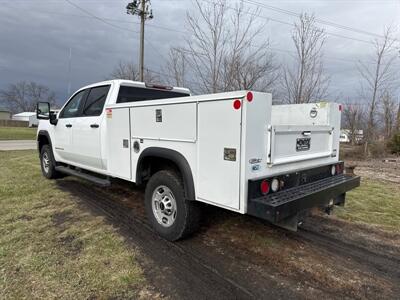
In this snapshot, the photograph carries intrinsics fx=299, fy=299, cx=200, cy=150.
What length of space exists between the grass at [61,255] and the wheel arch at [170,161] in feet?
3.01

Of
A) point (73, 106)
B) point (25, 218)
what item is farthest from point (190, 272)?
point (73, 106)

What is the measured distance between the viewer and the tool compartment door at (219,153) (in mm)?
2783

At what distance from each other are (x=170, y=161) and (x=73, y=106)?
10.7 ft

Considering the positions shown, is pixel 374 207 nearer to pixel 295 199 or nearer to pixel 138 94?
pixel 295 199

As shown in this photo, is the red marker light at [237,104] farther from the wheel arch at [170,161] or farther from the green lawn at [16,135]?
the green lawn at [16,135]

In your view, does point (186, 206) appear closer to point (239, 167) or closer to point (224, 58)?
point (239, 167)

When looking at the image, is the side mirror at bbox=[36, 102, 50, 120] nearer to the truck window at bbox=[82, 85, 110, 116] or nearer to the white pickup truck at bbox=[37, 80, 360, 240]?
the truck window at bbox=[82, 85, 110, 116]

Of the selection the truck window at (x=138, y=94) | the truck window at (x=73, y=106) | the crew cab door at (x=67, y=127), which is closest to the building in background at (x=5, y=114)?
the crew cab door at (x=67, y=127)

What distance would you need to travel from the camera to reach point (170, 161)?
3.71 metres

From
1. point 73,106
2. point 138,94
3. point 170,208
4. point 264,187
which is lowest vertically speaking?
point 170,208

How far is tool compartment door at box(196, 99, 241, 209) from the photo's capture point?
110 inches

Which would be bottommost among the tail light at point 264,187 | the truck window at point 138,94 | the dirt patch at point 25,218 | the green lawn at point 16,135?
the dirt patch at point 25,218

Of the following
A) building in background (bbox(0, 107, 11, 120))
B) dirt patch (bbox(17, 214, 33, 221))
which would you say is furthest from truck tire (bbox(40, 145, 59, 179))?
building in background (bbox(0, 107, 11, 120))

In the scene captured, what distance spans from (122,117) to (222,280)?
2558 millimetres
